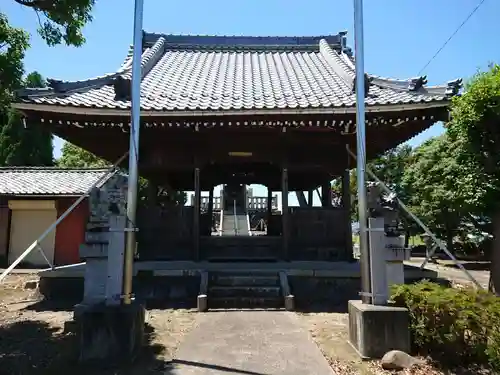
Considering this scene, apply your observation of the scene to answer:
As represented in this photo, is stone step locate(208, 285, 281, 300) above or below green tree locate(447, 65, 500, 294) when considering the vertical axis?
below

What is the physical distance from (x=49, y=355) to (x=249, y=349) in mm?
2501

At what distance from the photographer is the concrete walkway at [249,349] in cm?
389

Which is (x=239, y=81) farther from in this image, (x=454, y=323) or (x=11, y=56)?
(x=454, y=323)

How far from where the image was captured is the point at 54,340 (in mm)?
5133

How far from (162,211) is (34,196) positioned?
393 inches

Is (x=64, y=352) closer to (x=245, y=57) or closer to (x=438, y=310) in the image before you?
(x=438, y=310)

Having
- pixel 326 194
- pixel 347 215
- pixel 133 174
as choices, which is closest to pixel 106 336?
pixel 133 174

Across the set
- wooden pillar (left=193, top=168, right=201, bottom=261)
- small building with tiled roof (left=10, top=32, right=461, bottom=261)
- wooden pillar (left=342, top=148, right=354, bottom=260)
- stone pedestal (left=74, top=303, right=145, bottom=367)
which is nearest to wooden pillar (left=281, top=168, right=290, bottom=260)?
small building with tiled roof (left=10, top=32, right=461, bottom=261)

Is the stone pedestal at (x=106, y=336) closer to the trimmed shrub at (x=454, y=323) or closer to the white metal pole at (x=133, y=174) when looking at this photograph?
the white metal pole at (x=133, y=174)

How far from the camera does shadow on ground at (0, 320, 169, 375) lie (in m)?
3.93

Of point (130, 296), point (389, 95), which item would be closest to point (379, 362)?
point (130, 296)

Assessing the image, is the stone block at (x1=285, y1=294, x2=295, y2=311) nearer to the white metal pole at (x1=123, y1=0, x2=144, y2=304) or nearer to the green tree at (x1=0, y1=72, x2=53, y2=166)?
the white metal pole at (x1=123, y1=0, x2=144, y2=304)

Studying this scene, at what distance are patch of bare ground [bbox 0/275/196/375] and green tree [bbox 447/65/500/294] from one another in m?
5.45

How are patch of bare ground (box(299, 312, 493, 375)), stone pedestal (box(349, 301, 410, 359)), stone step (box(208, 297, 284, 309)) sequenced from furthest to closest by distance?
stone step (box(208, 297, 284, 309))
stone pedestal (box(349, 301, 410, 359))
patch of bare ground (box(299, 312, 493, 375))
